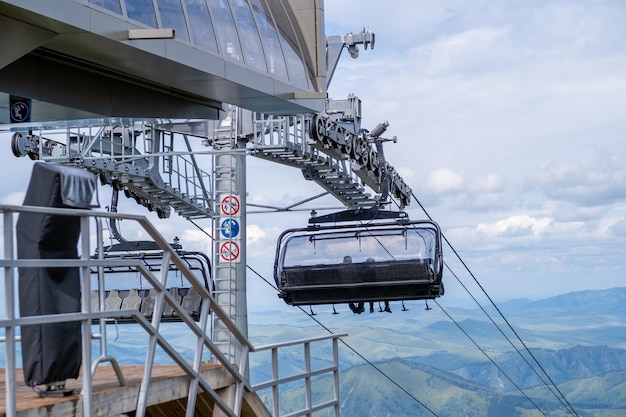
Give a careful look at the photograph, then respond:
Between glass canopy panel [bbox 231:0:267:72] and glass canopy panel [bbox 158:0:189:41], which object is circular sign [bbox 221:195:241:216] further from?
glass canopy panel [bbox 158:0:189:41]

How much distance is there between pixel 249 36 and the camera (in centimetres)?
1512

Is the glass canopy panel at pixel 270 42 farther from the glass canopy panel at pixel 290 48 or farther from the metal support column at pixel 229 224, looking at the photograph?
the metal support column at pixel 229 224

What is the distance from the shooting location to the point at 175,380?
916 centimetres

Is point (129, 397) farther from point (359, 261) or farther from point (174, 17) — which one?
point (359, 261)

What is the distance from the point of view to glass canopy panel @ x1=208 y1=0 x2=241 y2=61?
14.1 m

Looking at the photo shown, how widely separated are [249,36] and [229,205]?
6.56m

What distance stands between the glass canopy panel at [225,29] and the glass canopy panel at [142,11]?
5.31 ft

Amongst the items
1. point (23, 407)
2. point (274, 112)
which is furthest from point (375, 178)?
point (23, 407)

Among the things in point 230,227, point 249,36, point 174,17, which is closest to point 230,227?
point 230,227

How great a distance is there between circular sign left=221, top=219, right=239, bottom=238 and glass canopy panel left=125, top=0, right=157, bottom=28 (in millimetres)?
8988

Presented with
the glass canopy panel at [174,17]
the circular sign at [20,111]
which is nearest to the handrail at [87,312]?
the glass canopy panel at [174,17]

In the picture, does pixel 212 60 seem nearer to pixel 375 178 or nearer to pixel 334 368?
pixel 334 368

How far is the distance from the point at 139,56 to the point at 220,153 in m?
7.65

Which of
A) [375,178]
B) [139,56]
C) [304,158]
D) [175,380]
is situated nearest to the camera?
[175,380]
